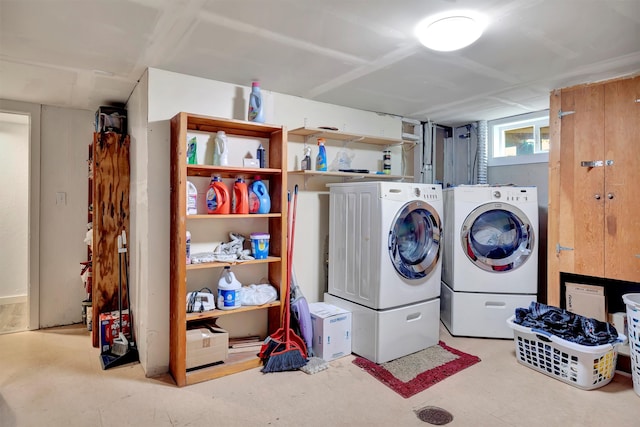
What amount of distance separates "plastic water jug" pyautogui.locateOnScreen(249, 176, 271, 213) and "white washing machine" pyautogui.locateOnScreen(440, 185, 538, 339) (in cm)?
175

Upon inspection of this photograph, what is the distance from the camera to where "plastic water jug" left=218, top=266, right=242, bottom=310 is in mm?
2650

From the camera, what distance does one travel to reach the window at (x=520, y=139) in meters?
3.91

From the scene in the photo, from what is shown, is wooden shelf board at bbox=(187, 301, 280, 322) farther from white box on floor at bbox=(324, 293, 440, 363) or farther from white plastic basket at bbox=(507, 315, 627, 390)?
white plastic basket at bbox=(507, 315, 627, 390)

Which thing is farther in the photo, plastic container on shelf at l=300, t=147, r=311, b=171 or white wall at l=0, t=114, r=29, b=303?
white wall at l=0, t=114, r=29, b=303

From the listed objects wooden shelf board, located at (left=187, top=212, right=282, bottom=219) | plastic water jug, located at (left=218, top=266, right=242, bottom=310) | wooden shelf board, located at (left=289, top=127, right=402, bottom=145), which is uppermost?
wooden shelf board, located at (left=289, top=127, right=402, bottom=145)

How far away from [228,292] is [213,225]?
21.9 inches

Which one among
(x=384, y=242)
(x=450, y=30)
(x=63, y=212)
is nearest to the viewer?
(x=450, y=30)

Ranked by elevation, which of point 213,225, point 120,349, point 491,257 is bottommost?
point 120,349

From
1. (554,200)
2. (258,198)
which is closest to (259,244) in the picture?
(258,198)

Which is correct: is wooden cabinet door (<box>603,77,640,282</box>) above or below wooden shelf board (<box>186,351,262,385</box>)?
above

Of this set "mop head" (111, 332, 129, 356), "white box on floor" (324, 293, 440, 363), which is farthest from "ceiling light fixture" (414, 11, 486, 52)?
"mop head" (111, 332, 129, 356)

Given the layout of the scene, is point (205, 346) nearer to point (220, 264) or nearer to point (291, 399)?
point (220, 264)

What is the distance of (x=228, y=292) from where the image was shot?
2.65 metres

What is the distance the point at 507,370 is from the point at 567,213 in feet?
4.43
